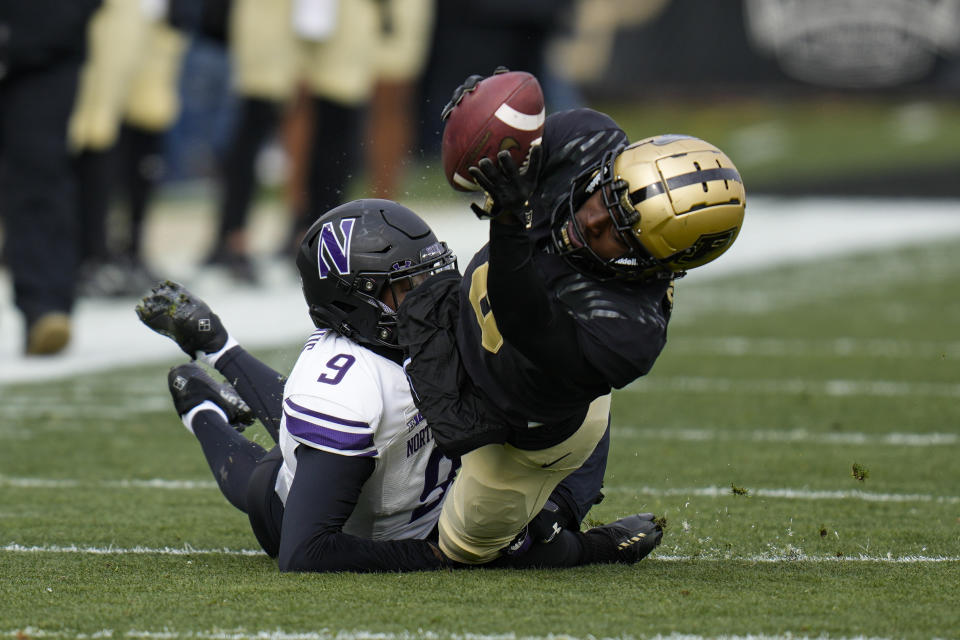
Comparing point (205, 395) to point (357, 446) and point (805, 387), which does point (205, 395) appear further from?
point (805, 387)

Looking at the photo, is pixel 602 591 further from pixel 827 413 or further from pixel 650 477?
pixel 827 413

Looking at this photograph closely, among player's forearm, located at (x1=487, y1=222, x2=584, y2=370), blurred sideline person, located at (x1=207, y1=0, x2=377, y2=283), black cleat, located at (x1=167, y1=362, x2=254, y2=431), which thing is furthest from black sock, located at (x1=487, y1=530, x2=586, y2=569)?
blurred sideline person, located at (x1=207, y1=0, x2=377, y2=283)

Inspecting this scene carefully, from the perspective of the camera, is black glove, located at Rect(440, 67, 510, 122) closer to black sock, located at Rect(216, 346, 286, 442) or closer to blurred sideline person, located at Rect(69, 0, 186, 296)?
black sock, located at Rect(216, 346, 286, 442)

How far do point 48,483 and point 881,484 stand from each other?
7.94 ft

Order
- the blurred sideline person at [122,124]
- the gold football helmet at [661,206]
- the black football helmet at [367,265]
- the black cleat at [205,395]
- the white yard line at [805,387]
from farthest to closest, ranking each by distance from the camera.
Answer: the blurred sideline person at [122,124], the white yard line at [805,387], the black cleat at [205,395], the black football helmet at [367,265], the gold football helmet at [661,206]

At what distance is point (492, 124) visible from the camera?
3424 millimetres

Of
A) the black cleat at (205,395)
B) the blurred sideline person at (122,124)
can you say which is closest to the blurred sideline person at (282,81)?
the blurred sideline person at (122,124)

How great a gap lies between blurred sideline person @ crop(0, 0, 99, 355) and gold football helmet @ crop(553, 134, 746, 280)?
4.11 m

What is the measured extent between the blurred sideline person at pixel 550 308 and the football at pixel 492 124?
6 cm

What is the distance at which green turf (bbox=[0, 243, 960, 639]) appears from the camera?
10.4 feet

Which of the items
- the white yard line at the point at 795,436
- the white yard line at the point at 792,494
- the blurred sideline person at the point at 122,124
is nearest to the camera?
the white yard line at the point at 792,494

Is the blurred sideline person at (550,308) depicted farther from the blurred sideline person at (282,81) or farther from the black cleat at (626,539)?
the blurred sideline person at (282,81)

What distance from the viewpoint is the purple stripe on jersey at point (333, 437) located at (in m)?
3.63

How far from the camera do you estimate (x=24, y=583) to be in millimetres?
3484
